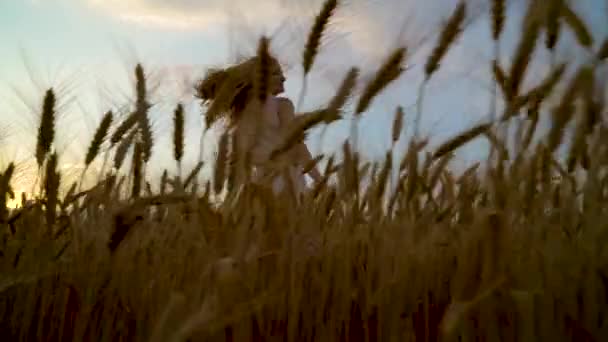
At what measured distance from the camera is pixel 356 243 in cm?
131

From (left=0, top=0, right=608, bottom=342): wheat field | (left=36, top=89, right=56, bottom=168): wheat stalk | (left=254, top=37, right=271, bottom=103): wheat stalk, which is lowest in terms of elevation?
(left=0, top=0, right=608, bottom=342): wheat field

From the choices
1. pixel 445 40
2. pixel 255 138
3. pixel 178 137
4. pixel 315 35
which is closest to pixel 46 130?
pixel 178 137

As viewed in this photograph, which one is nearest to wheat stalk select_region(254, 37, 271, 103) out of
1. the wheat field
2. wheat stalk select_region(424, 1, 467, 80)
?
the wheat field

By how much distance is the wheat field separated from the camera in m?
0.95

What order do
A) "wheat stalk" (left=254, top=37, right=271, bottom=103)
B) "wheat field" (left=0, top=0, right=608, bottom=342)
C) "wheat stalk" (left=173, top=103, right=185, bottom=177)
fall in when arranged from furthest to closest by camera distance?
"wheat stalk" (left=173, top=103, right=185, bottom=177), "wheat stalk" (left=254, top=37, right=271, bottom=103), "wheat field" (left=0, top=0, right=608, bottom=342)

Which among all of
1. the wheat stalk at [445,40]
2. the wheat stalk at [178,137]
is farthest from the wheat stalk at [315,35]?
the wheat stalk at [178,137]

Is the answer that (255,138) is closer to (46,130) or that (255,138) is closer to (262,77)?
(262,77)

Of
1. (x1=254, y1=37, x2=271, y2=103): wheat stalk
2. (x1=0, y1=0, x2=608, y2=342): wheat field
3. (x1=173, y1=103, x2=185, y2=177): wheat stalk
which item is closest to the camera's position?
(x1=0, y1=0, x2=608, y2=342): wheat field

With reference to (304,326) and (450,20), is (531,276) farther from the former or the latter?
(450,20)

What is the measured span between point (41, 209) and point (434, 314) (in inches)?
38.8

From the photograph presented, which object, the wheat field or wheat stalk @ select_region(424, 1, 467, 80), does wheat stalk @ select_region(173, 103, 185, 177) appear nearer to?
the wheat field

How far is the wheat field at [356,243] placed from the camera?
0.95 metres

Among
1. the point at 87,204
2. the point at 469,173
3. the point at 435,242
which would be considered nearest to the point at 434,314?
the point at 435,242

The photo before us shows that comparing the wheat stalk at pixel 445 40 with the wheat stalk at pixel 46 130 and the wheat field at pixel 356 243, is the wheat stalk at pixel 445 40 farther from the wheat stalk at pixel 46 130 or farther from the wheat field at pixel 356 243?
the wheat stalk at pixel 46 130
